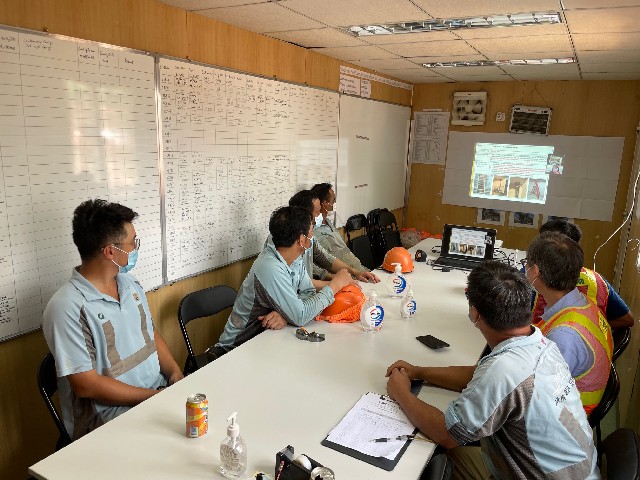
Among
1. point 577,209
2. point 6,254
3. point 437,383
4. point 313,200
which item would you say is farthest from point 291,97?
point 577,209

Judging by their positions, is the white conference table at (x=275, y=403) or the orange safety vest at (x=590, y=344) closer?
the white conference table at (x=275, y=403)

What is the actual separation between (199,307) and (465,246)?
2.21 meters

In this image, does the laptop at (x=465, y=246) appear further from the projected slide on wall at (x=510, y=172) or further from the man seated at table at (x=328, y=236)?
the projected slide on wall at (x=510, y=172)

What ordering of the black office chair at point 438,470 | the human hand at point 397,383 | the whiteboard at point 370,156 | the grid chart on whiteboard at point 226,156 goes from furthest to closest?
the whiteboard at point 370,156, the grid chart on whiteboard at point 226,156, the human hand at point 397,383, the black office chair at point 438,470

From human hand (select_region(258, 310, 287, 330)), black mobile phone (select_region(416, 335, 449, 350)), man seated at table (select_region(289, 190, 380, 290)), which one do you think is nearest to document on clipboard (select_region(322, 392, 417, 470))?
black mobile phone (select_region(416, 335, 449, 350))

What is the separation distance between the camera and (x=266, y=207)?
3.61 m

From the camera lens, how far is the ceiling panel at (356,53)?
3.78 metres

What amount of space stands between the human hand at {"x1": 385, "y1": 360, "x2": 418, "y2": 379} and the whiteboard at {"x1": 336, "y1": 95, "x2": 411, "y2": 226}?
120 inches

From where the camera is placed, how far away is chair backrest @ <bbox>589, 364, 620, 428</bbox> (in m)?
1.83

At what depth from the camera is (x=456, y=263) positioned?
143 inches

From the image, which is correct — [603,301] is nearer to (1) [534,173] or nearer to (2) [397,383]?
(2) [397,383]

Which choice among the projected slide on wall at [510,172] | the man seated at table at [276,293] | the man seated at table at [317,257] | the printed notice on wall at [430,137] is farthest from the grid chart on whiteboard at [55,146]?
the projected slide on wall at [510,172]

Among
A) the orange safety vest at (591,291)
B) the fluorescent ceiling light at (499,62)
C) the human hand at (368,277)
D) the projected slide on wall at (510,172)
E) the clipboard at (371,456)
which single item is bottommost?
the clipboard at (371,456)

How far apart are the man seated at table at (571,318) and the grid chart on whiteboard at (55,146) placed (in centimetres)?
208
